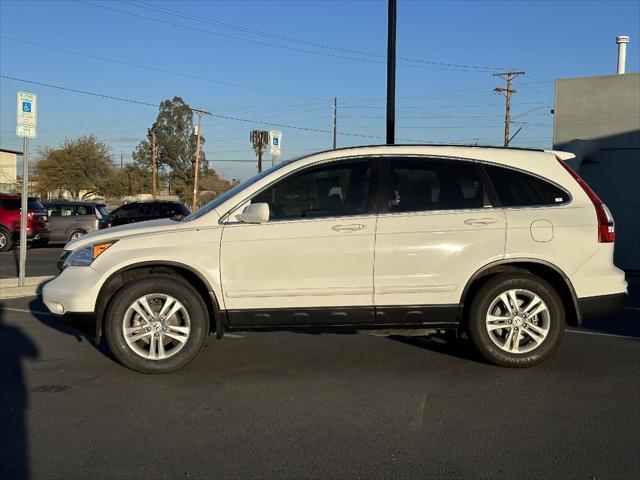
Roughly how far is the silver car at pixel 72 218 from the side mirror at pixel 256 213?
18.3 m

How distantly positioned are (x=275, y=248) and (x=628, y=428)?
3.02m

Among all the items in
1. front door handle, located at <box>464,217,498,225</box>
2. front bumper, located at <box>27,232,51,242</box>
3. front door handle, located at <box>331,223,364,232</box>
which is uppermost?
front door handle, located at <box>464,217,498,225</box>

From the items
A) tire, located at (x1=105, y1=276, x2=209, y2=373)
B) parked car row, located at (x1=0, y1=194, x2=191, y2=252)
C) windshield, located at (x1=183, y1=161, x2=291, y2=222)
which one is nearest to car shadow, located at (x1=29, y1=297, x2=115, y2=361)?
tire, located at (x1=105, y1=276, x2=209, y2=373)

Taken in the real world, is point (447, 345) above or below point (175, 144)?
below

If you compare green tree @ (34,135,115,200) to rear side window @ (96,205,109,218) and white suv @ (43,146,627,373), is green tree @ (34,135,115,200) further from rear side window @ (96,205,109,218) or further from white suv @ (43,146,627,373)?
white suv @ (43,146,627,373)

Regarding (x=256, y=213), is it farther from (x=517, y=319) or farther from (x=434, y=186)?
(x=517, y=319)

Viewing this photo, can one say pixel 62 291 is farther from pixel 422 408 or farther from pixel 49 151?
pixel 49 151

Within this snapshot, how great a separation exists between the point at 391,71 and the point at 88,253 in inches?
290

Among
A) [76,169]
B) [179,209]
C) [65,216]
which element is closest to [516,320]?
[179,209]

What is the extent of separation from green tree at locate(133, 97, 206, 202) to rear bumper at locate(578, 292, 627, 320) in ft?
235

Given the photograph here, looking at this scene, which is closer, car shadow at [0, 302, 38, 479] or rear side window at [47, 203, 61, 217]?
car shadow at [0, 302, 38, 479]

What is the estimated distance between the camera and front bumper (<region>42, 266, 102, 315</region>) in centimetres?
571

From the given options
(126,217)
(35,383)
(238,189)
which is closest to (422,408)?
(238,189)

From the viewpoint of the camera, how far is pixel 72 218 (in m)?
23.0
